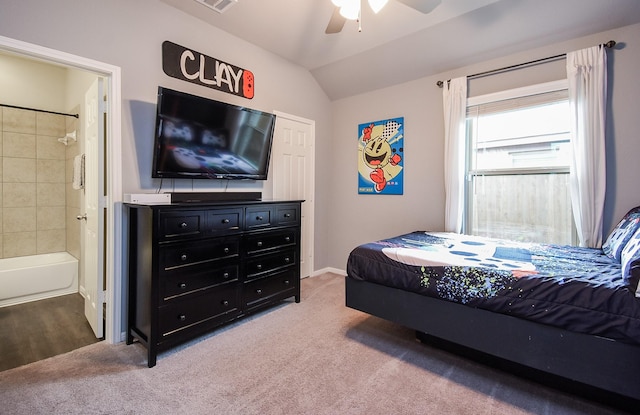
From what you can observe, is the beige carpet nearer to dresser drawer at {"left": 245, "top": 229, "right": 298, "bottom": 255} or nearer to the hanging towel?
dresser drawer at {"left": 245, "top": 229, "right": 298, "bottom": 255}

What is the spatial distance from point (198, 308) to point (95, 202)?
1.24 m

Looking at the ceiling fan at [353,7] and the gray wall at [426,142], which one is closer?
the ceiling fan at [353,7]

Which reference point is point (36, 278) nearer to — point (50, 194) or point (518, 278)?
point (50, 194)

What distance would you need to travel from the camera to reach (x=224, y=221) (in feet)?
8.20

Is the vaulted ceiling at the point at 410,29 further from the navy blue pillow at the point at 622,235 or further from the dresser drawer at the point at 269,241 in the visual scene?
the dresser drawer at the point at 269,241

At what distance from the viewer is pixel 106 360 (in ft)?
7.01

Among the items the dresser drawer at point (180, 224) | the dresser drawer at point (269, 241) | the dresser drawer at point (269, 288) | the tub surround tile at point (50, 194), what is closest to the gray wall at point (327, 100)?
the dresser drawer at point (180, 224)

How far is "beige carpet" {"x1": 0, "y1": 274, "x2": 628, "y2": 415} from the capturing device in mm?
1675

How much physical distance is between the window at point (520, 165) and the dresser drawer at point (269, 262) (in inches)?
79.2

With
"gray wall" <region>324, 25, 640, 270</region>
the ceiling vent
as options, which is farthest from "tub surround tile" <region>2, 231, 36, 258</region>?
"gray wall" <region>324, 25, 640, 270</region>

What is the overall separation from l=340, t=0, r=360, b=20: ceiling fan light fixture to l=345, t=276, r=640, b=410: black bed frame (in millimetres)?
1974

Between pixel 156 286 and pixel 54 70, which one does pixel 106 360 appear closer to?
pixel 156 286

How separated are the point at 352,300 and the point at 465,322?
0.90m

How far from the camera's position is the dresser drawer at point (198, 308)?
85.4 inches
